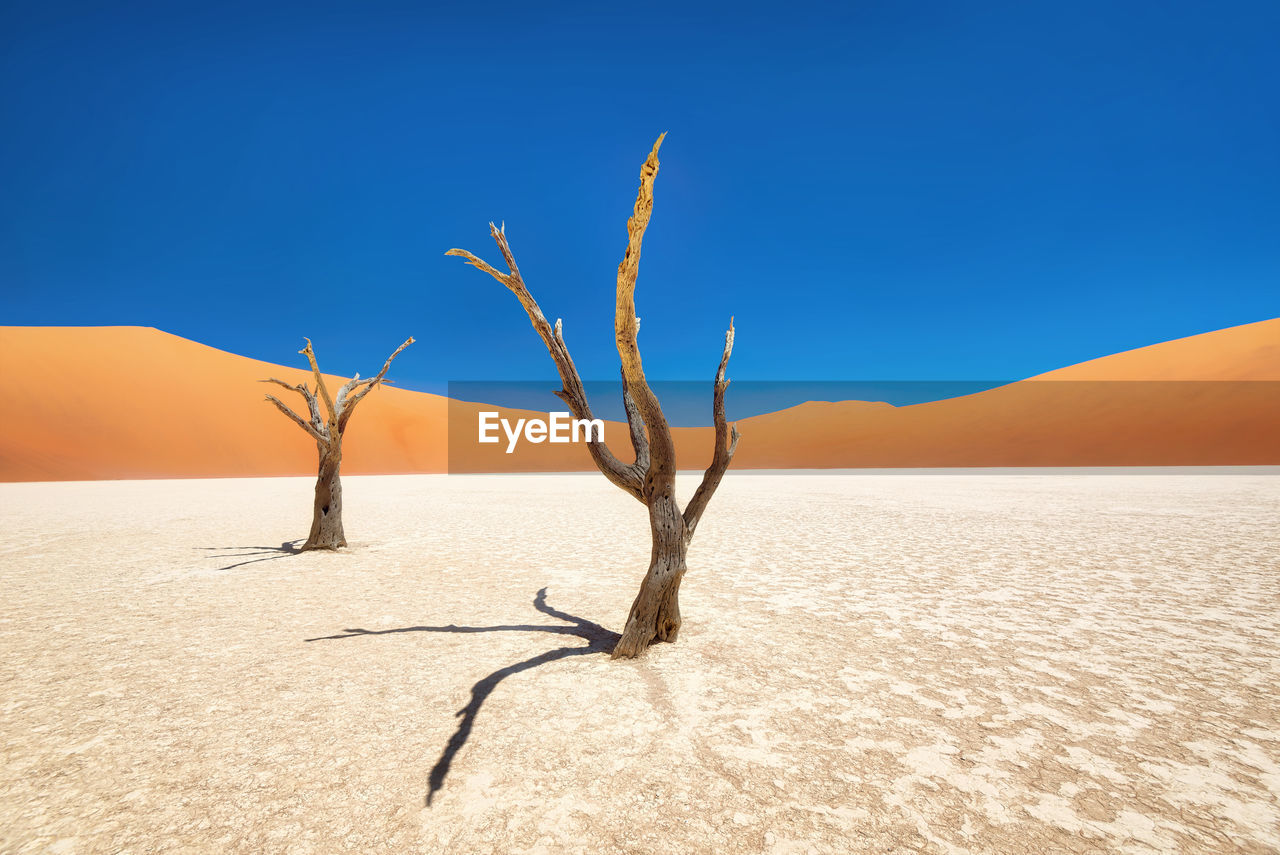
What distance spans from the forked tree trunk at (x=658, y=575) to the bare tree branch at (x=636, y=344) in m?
0.22

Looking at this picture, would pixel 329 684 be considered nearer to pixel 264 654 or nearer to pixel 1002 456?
Result: pixel 264 654

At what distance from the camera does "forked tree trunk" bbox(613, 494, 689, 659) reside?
3918mm

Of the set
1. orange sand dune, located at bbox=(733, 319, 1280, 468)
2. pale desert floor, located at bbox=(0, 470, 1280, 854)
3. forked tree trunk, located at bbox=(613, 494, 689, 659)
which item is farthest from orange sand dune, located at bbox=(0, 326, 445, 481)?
orange sand dune, located at bbox=(733, 319, 1280, 468)

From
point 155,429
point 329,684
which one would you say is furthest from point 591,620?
point 155,429

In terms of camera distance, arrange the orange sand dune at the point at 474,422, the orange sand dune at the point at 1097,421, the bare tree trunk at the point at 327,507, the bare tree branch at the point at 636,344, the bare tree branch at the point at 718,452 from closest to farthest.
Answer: the bare tree branch at the point at 636,344 < the bare tree branch at the point at 718,452 < the bare tree trunk at the point at 327,507 < the orange sand dune at the point at 474,422 < the orange sand dune at the point at 1097,421

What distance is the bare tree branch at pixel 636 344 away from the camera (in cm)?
296

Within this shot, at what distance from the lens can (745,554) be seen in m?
8.06

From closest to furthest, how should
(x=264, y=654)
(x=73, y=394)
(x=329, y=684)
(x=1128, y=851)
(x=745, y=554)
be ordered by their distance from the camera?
(x=1128, y=851) < (x=329, y=684) < (x=264, y=654) < (x=745, y=554) < (x=73, y=394)

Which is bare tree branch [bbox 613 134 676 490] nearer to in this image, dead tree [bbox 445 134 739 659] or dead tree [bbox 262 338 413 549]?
dead tree [bbox 445 134 739 659]

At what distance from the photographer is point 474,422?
6012cm

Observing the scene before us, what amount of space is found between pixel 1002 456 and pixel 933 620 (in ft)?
159

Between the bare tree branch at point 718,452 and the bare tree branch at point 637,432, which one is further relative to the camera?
the bare tree branch at point 718,452

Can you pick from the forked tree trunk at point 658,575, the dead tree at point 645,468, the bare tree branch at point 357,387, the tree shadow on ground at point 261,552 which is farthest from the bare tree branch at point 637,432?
the tree shadow on ground at point 261,552

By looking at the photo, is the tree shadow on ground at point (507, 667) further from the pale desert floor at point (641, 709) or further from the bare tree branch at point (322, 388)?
the bare tree branch at point (322, 388)
